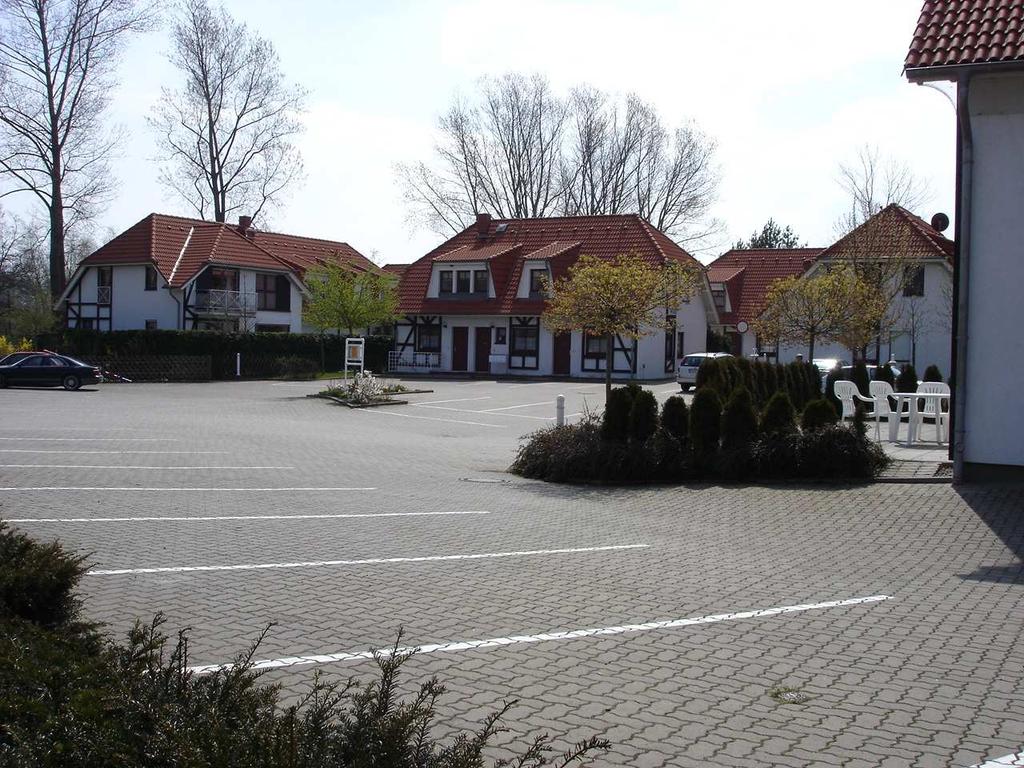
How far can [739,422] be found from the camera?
54.4 ft

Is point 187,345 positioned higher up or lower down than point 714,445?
higher up

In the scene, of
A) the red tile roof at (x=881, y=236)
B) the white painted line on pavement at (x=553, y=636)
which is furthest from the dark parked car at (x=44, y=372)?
the white painted line on pavement at (x=553, y=636)

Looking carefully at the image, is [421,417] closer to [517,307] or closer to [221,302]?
[517,307]

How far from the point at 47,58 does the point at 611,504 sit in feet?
144

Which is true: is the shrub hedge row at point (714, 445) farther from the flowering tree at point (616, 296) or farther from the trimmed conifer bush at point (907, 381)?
the trimmed conifer bush at point (907, 381)

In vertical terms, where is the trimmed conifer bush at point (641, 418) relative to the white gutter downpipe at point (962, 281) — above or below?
below

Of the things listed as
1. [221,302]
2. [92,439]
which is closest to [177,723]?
[92,439]

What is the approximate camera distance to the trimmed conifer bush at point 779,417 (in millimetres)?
16547

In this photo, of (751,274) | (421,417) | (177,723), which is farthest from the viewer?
(751,274)

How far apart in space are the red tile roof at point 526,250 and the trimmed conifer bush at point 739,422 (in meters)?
34.0

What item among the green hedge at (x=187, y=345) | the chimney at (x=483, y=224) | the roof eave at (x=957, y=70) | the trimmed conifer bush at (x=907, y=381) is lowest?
the trimmed conifer bush at (x=907, y=381)

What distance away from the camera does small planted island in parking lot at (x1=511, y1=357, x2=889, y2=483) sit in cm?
1611

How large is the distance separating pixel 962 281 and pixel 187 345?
37.8m

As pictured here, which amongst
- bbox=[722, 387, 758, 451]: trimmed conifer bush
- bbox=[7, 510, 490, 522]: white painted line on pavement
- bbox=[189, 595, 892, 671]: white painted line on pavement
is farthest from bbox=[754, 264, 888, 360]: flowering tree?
bbox=[189, 595, 892, 671]: white painted line on pavement
